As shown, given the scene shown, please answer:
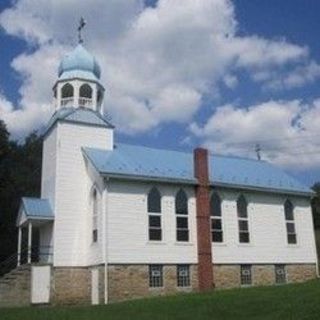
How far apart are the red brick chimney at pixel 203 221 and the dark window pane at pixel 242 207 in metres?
2.62

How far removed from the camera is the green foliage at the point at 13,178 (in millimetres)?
47531

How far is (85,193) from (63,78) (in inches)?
313

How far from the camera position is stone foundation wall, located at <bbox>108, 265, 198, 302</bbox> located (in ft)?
100

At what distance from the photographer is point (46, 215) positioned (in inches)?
1293

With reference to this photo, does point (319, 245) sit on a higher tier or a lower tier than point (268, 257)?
higher

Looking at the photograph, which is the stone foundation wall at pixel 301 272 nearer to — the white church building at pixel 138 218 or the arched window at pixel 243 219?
the white church building at pixel 138 218

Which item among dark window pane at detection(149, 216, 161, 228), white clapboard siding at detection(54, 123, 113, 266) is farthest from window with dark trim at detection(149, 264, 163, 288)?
white clapboard siding at detection(54, 123, 113, 266)

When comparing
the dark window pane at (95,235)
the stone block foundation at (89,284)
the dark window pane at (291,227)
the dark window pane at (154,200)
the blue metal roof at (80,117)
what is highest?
the blue metal roof at (80,117)

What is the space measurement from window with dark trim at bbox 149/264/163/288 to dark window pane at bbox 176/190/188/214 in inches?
137

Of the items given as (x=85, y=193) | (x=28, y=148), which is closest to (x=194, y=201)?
(x=85, y=193)

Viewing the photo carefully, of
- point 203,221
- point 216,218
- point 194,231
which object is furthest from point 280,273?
point 194,231

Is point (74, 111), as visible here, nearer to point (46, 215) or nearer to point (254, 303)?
point (46, 215)

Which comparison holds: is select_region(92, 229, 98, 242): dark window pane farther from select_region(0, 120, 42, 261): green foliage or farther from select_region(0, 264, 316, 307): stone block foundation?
select_region(0, 120, 42, 261): green foliage

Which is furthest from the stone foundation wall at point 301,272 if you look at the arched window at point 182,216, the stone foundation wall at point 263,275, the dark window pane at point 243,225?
the arched window at point 182,216
